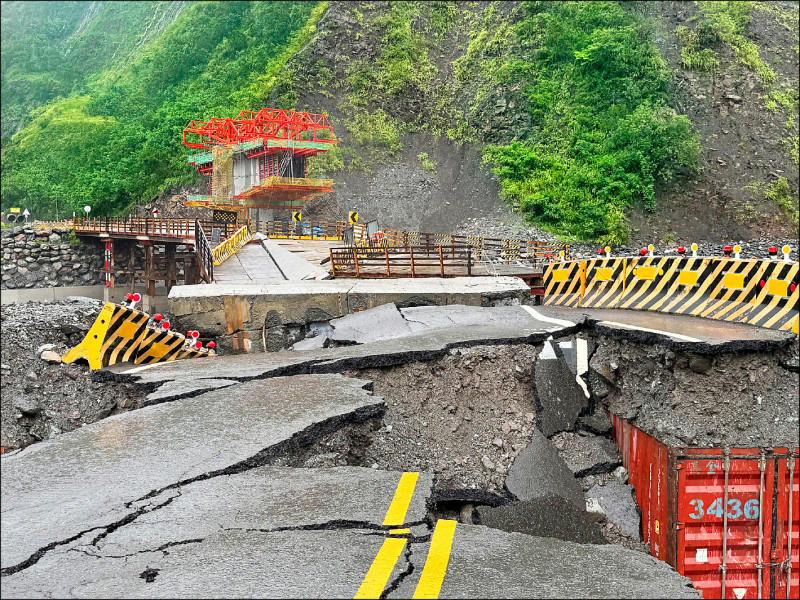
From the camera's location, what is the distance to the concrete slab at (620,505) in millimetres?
7824

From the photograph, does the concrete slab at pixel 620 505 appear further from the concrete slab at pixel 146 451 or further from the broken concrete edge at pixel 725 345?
the concrete slab at pixel 146 451

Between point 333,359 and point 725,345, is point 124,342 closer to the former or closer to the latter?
point 333,359

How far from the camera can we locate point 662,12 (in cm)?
4709

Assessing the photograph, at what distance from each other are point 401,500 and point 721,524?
4307mm

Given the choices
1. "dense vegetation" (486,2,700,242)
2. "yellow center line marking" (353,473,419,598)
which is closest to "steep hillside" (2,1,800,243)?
"dense vegetation" (486,2,700,242)

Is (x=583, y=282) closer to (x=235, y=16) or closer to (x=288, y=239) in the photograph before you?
(x=288, y=239)

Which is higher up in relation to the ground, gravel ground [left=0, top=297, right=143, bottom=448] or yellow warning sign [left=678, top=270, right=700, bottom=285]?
yellow warning sign [left=678, top=270, right=700, bottom=285]

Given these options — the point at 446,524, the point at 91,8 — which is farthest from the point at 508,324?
the point at 91,8

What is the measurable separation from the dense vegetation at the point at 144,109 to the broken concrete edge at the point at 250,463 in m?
46.3

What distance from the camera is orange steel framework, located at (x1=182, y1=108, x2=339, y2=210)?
131 feet

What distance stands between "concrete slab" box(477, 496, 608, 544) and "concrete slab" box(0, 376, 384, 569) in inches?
63.0

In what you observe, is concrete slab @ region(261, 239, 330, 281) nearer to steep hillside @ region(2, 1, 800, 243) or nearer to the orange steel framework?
the orange steel framework

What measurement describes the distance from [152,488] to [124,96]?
56866 millimetres

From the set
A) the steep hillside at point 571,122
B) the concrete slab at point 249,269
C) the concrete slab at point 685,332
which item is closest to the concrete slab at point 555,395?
the concrete slab at point 685,332
